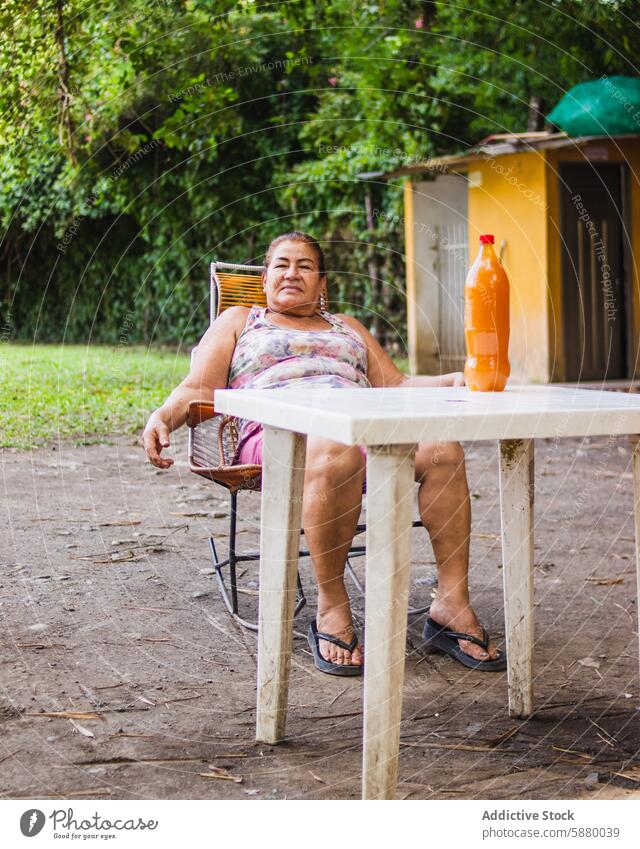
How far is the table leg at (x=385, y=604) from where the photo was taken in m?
1.69

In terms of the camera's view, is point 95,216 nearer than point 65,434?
No

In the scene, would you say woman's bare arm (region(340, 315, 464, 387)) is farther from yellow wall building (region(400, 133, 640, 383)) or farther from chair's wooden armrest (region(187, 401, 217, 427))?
yellow wall building (region(400, 133, 640, 383))

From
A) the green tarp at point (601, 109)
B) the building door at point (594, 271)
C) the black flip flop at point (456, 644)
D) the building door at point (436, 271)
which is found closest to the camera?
the black flip flop at point (456, 644)

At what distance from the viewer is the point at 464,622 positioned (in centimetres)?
262

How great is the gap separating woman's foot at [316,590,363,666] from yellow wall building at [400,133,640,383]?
23.7ft

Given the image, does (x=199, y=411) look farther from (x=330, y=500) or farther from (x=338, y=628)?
(x=338, y=628)

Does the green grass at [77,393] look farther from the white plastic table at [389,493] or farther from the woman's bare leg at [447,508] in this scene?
the white plastic table at [389,493]

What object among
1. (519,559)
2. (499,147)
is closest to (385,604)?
(519,559)

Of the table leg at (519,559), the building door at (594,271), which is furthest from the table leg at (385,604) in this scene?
the building door at (594,271)

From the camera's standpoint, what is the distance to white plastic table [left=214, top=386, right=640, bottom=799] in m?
1.69

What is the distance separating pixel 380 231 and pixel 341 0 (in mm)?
3040
